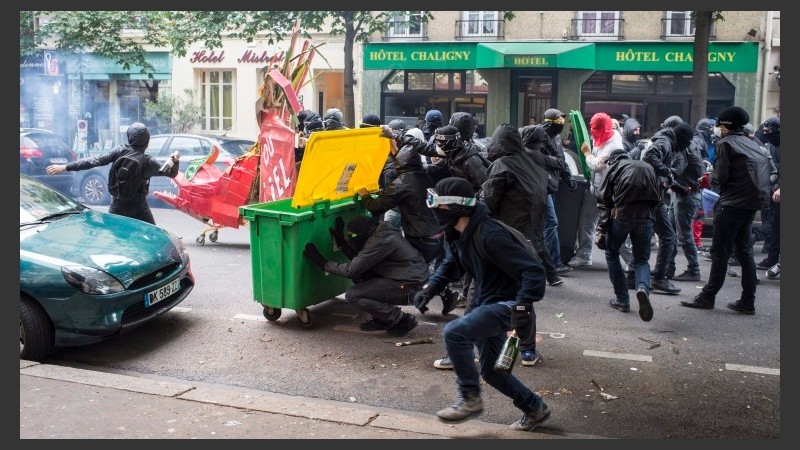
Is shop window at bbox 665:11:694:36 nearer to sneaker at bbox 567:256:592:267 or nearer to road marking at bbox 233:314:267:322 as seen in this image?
sneaker at bbox 567:256:592:267

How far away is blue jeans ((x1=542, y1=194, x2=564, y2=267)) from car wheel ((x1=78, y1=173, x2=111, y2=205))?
9.34 meters

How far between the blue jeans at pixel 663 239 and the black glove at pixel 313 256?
358 cm

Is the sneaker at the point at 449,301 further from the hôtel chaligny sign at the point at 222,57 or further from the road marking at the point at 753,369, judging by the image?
the hôtel chaligny sign at the point at 222,57

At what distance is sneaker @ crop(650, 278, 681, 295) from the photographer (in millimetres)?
8742

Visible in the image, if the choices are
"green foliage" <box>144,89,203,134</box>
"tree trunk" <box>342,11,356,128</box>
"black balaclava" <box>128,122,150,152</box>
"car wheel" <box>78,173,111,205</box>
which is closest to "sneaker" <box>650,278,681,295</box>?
"black balaclava" <box>128,122,150,152</box>

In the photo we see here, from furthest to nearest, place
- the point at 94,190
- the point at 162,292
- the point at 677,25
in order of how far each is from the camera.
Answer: the point at 677,25 < the point at 94,190 < the point at 162,292

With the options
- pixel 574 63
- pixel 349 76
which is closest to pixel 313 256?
pixel 349 76

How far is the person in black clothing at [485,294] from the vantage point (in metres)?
4.88

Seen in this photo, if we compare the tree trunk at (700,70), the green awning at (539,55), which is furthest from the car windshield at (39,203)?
the green awning at (539,55)

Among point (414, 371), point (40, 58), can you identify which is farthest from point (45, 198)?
point (40, 58)

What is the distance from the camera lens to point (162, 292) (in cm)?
684

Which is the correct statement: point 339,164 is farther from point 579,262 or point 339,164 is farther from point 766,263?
point 766,263

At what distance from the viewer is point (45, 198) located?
7371 mm

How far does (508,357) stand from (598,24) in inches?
775
